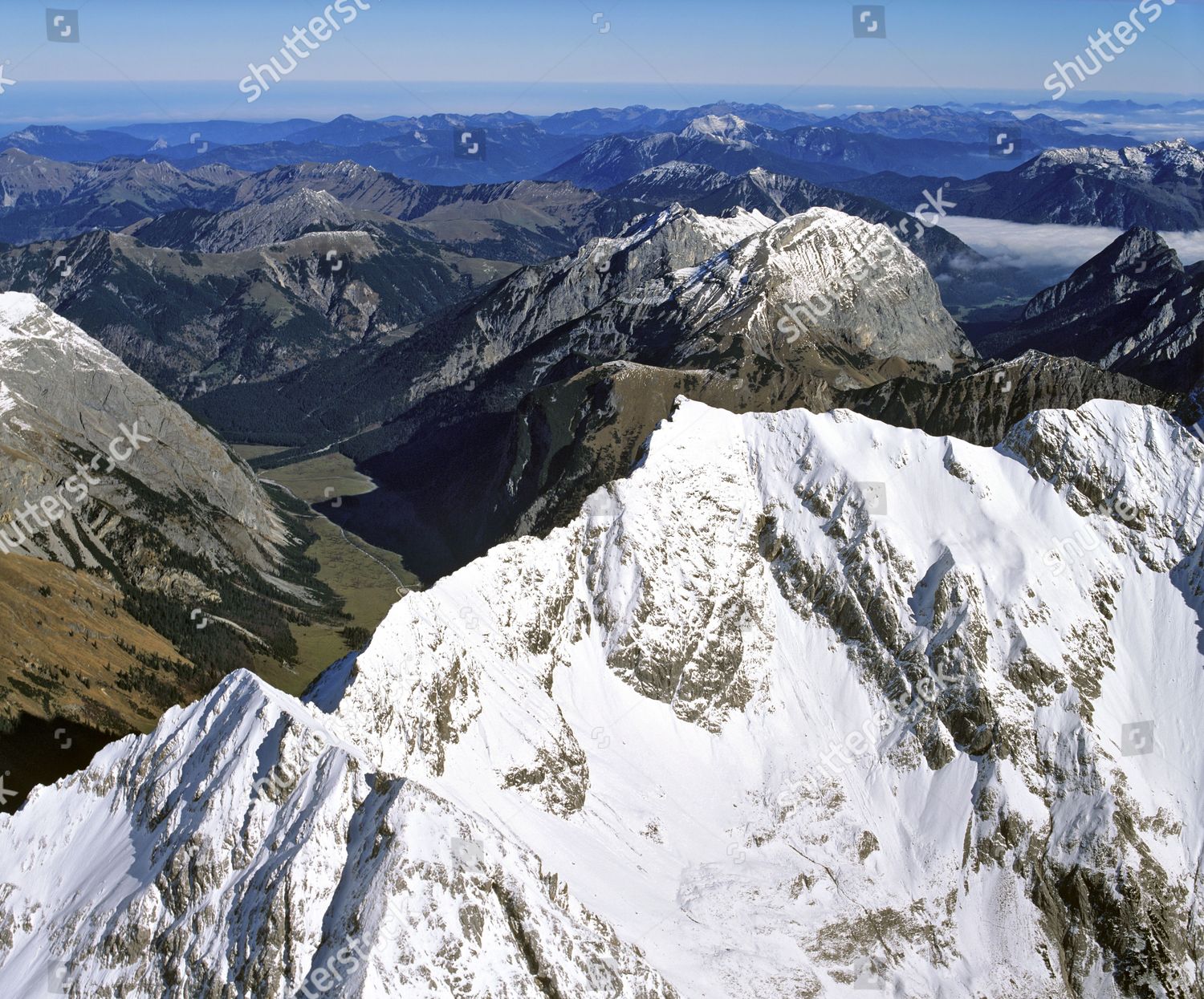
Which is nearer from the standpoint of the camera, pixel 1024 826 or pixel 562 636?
pixel 1024 826

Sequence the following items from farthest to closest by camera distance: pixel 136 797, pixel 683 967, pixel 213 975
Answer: pixel 683 967
pixel 136 797
pixel 213 975

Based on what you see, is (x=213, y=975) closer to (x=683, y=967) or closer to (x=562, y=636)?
(x=683, y=967)

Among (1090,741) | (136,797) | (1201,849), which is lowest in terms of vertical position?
(1201,849)

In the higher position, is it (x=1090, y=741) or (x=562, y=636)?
(x=562, y=636)

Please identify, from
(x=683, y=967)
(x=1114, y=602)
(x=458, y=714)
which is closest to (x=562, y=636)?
(x=458, y=714)

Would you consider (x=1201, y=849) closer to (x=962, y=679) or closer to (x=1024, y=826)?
(x=1024, y=826)

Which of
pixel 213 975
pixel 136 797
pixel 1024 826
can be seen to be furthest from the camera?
pixel 1024 826

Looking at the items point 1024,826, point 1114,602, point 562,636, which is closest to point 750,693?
point 562,636
